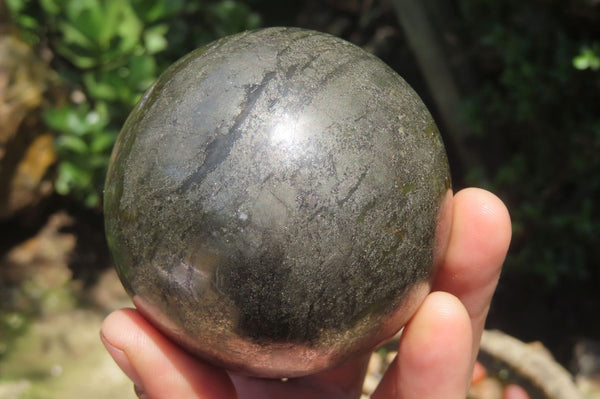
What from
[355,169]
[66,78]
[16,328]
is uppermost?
[355,169]

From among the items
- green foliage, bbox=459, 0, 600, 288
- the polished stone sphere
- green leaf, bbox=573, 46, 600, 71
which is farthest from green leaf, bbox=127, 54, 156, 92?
green leaf, bbox=573, 46, 600, 71

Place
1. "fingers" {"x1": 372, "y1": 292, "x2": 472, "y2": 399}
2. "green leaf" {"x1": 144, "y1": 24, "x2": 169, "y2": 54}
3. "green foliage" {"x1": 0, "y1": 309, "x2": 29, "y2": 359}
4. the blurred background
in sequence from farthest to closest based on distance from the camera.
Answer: "green leaf" {"x1": 144, "y1": 24, "x2": 169, "y2": 54}, "green foliage" {"x1": 0, "y1": 309, "x2": 29, "y2": 359}, the blurred background, "fingers" {"x1": 372, "y1": 292, "x2": 472, "y2": 399}

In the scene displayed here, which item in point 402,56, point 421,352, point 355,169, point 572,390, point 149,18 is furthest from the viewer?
point 402,56

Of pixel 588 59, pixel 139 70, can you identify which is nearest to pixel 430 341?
pixel 588 59

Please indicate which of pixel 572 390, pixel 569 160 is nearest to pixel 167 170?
pixel 572 390

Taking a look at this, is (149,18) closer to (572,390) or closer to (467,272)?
(467,272)

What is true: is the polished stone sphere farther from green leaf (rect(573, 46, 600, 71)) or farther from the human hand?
green leaf (rect(573, 46, 600, 71))

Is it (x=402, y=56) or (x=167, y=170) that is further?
(x=402, y=56)
